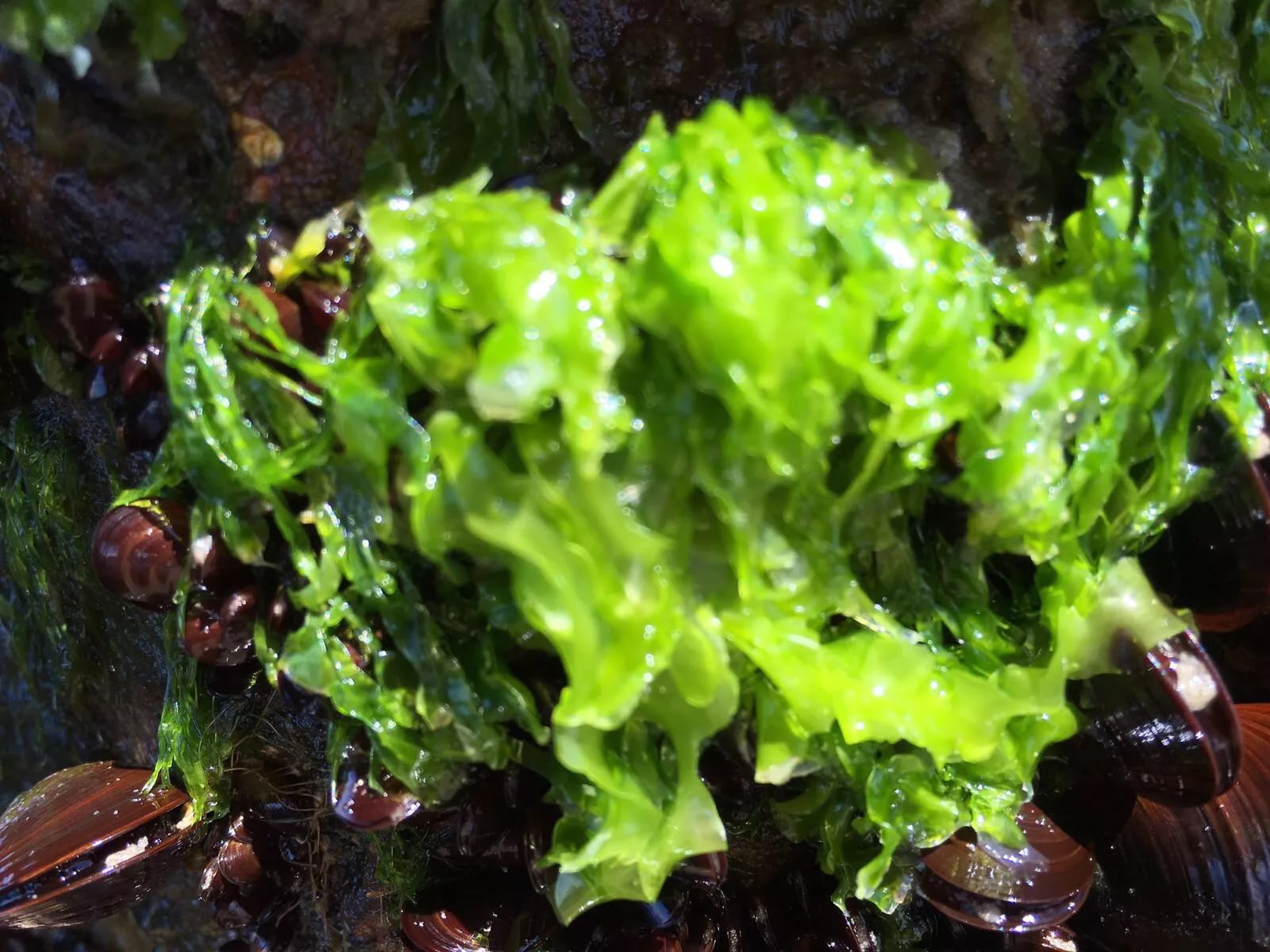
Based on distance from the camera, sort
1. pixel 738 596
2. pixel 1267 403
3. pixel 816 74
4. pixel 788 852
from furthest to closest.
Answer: pixel 788 852, pixel 816 74, pixel 1267 403, pixel 738 596

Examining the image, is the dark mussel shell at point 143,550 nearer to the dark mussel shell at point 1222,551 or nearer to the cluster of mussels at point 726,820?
the cluster of mussels at point 726,820

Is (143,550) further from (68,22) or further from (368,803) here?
(68,22)

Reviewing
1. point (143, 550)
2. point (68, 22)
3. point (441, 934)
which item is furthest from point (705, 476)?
point (68, 22)

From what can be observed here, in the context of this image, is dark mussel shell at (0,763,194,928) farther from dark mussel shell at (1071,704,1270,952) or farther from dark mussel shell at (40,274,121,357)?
dark mussel shell at (1071,704,1270,952)

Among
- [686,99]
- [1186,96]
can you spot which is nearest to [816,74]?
[686,99]

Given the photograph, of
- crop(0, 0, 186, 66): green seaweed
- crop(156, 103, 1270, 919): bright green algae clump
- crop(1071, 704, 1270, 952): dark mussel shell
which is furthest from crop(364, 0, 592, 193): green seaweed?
crop(1071, 704, 1270, 952): dark mussel shell

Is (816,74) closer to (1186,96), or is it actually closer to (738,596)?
(1186,96)
